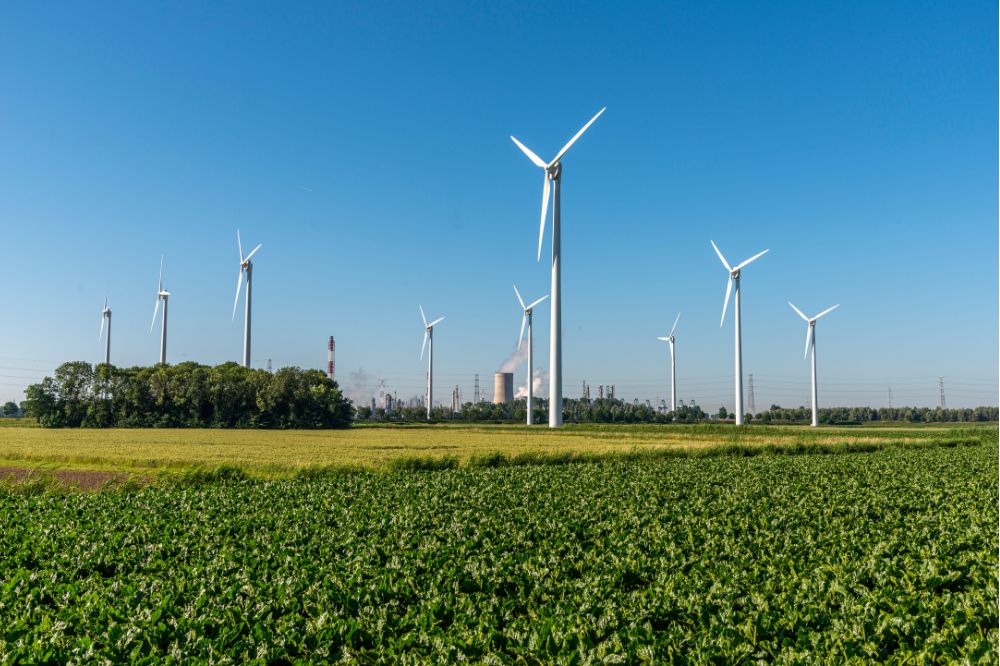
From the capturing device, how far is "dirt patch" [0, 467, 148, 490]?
1304 inches

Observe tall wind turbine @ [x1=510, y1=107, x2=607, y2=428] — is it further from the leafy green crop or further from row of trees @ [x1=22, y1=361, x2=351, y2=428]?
the leafy green crop

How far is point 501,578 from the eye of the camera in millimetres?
14047

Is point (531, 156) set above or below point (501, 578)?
above

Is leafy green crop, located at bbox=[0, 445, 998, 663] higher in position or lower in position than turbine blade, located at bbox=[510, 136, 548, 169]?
lower

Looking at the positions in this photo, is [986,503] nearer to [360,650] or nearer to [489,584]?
[489,584]

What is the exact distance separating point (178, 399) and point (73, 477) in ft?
300

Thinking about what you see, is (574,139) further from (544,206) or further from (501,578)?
(501,578)

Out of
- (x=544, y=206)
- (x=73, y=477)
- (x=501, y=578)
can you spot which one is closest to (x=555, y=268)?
(x=544, y=206)

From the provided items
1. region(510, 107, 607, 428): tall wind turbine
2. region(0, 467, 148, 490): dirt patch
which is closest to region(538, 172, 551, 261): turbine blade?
region(510, 107, 607, 428): tall wind turbine

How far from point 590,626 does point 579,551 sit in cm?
560

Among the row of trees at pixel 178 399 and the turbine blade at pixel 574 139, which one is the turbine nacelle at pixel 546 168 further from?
the row of trees at pixel 178 399

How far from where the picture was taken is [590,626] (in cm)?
1110

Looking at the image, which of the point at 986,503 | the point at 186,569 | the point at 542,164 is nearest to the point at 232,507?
the point at 186,569

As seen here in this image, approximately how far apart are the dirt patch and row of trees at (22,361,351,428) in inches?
3280
